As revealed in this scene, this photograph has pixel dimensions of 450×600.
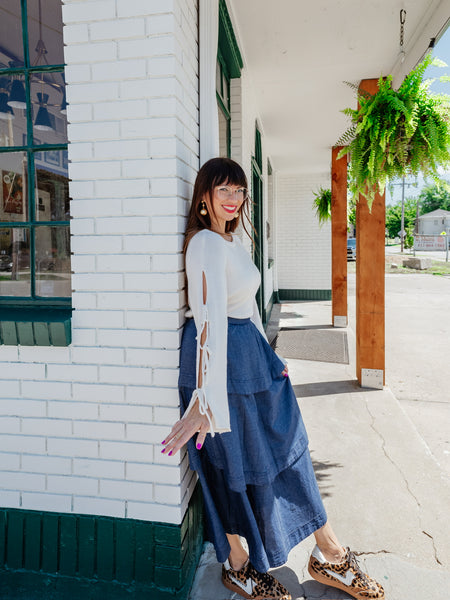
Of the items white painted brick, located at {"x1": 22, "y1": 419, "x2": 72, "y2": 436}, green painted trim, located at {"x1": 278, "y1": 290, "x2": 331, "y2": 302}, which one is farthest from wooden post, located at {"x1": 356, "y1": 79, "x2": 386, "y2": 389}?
green painted trim, located at {"x1": 278, "y1": 290, "x2": 331, "y2": 302}

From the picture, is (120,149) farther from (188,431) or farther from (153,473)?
(153,473)

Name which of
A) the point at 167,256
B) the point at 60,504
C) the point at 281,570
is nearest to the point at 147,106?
the point at 167,256

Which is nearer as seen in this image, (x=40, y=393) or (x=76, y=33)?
(x=76, y=33)

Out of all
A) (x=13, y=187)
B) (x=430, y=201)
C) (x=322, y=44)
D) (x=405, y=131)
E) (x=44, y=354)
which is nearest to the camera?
(x=44, y=354)

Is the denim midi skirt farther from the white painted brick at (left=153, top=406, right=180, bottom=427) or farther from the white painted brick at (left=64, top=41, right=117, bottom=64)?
the white painted brick at (left=64, top=41, right=117, bottom=64)

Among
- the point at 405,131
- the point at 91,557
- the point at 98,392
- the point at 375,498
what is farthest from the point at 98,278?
the point at 375,498

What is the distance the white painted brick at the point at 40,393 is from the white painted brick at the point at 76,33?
1.49 m

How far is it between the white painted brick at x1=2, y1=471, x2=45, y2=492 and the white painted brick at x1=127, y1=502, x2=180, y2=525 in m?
0.44

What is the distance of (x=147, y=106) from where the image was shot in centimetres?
188

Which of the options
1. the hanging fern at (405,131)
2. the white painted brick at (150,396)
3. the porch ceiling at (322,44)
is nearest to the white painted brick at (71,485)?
the white painted brick at (150,396)

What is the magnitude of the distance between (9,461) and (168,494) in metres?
0.78

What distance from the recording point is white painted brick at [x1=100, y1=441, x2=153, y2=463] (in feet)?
6.49

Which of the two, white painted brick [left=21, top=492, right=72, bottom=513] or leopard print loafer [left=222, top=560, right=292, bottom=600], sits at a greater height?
white painted brick [left=21, top=492, right=72, bottom=513]

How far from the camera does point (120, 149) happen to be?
6.31 ft
